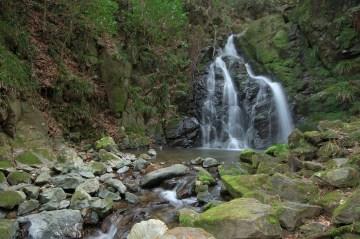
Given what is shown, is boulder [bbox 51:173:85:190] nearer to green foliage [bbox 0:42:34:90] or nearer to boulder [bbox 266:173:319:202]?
green foliage [bbox 0:42:34:90]

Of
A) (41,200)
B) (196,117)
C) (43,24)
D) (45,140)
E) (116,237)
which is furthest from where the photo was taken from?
(196,117)

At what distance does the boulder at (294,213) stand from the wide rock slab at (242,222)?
5.3 inches

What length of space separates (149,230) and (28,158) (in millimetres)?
5380

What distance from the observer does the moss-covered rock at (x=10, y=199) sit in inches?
258

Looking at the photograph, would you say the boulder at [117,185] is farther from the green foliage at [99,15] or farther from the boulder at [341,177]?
the green foliage at [99,15]

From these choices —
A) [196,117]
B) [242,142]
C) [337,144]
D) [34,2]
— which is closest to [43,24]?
[34,2]

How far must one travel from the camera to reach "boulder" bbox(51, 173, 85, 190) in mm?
7484

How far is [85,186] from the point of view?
737 cm

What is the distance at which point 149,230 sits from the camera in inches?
188

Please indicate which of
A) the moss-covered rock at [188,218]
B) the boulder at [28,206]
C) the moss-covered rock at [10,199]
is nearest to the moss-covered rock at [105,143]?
the moss-covered rock at [10,199]

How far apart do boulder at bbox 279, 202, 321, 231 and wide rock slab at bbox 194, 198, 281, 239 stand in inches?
5.3

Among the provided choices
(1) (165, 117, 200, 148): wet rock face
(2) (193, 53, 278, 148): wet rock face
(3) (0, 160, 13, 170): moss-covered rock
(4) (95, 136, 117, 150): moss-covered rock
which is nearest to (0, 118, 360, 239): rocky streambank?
(3) (0, 160, 13, 170): moss-covered rock

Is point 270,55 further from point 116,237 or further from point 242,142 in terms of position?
point 116,237

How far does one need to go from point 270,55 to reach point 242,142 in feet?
19.2
